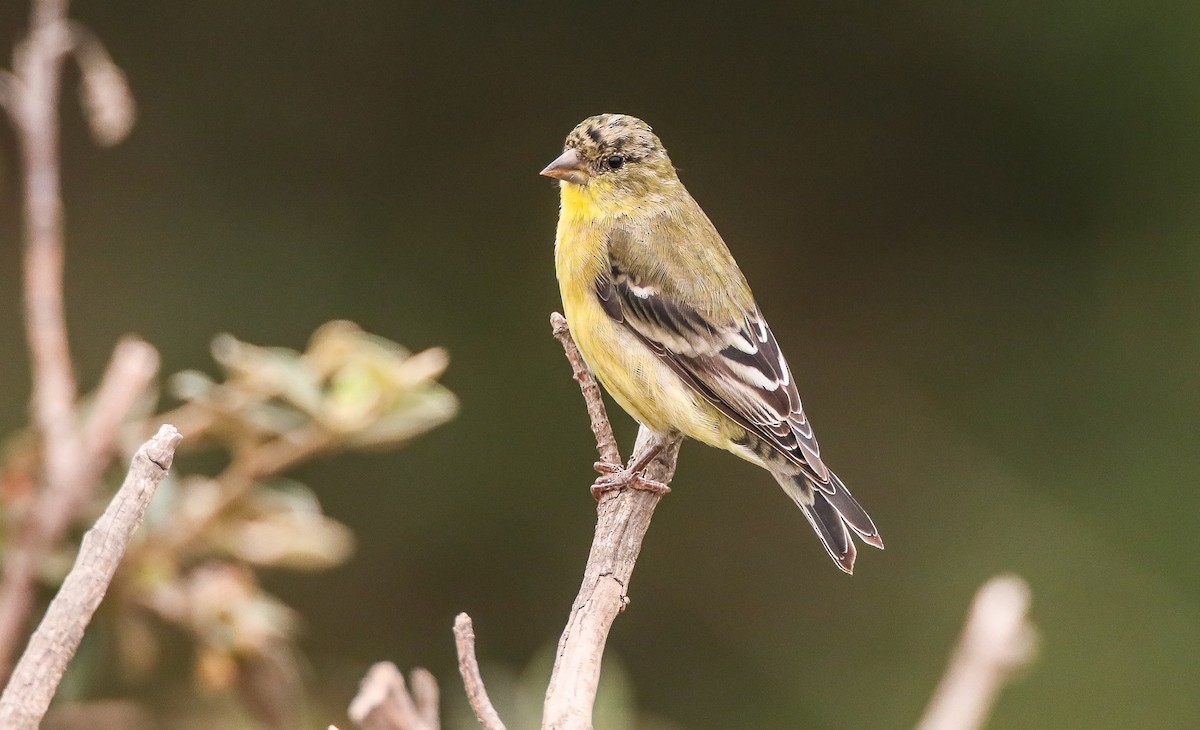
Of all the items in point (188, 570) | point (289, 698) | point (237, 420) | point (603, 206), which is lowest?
point (289, 698)

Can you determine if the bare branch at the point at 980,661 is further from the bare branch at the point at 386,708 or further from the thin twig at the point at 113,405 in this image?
the thin twig at the point at 113,405

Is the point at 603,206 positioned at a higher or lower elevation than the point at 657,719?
higher

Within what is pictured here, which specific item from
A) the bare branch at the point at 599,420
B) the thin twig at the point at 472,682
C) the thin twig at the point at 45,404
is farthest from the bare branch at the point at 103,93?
the thin twig at the point at 472,682

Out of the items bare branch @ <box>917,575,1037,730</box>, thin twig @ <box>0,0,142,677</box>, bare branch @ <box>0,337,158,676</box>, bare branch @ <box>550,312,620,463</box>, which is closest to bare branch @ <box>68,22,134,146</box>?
thin twig @ <box>0,0,142,677</box>

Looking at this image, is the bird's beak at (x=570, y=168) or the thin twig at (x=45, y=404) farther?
the bird's beak at (x=570, y=168)

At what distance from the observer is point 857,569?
147 inches

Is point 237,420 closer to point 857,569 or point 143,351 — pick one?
point 143,351

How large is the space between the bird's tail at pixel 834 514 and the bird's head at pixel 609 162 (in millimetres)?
732

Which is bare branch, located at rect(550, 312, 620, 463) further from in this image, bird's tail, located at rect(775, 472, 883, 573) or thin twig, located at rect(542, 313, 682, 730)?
bird's tail, located at rect(775, 472, 883, 573)

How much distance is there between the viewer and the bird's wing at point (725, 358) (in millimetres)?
2219

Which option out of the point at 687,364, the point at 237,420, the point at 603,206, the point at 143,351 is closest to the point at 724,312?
the point at 687,364

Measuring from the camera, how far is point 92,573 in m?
0.90

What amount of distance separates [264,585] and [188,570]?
6.38 ft

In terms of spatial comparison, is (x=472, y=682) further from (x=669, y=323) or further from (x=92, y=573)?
(x=669, y=323)
